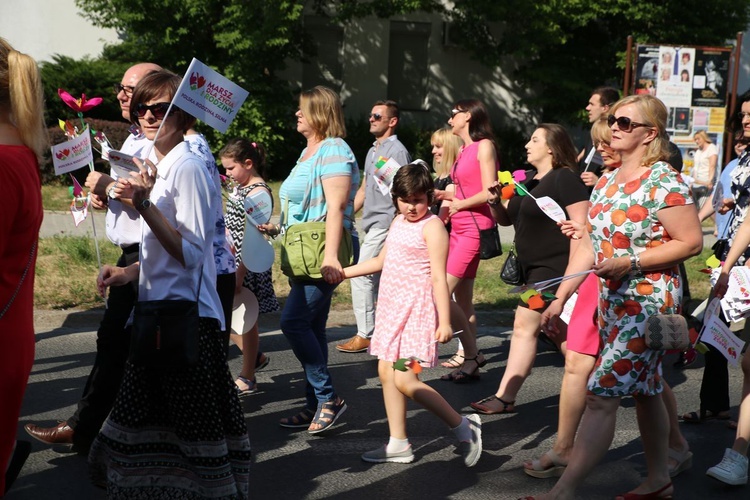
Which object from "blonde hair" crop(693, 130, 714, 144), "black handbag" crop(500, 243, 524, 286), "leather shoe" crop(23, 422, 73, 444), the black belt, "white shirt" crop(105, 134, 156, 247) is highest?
"blonde hair" crop(693, 130, 714, 144)

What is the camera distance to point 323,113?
17.3ft

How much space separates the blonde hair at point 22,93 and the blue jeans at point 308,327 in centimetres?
232

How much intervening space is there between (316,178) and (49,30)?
1978 cm

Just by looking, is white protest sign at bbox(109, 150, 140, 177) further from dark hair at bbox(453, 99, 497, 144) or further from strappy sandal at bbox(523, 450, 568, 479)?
dark hair at bbox(453, 99, 497, 144)

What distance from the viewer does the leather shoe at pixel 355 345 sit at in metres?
7.35

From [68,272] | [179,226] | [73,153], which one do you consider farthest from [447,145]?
[68,272]

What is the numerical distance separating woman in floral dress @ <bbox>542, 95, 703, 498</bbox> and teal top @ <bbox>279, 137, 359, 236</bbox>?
5.20ft

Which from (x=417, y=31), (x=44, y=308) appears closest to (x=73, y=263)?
(x=44, y=308)

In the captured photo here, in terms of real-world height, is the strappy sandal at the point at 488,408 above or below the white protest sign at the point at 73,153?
below

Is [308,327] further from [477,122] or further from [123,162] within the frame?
[477,122]

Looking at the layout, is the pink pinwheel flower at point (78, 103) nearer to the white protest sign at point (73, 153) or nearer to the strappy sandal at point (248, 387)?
the white protest sign at point (73, 153)

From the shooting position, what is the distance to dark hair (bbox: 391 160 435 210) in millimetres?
4754

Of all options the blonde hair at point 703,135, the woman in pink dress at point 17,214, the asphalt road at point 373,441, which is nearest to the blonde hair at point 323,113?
the asphalt road at point 373,441

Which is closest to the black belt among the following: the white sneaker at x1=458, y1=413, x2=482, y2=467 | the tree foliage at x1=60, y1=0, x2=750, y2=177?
the white sneaker at x1=458, y1=413, x2=482, y2=467
